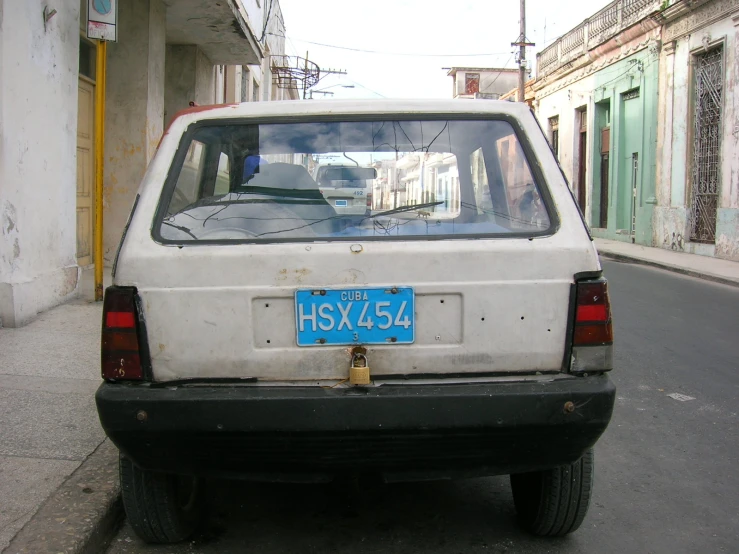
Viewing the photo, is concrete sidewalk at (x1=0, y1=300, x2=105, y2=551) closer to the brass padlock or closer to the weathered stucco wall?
the brass padlock

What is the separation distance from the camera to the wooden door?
28.1 feet

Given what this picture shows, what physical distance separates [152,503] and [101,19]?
5.12m

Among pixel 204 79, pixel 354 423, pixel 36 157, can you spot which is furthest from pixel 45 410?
pixel 204 79

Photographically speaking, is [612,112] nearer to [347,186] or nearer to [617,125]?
[617,125]

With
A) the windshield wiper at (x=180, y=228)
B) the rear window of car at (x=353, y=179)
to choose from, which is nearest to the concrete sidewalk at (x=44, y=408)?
the windshield wiper at (x=180, y=228)

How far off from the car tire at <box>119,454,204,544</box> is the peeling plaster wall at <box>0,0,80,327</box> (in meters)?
3.74

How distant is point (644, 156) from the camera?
1972 centimetres

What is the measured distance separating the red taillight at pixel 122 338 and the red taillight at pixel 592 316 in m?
1.48

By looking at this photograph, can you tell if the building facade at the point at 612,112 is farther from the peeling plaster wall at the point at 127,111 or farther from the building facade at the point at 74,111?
the peeling plaster wall at the point at 127,111

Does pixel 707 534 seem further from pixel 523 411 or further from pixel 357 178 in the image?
pixel 357 178

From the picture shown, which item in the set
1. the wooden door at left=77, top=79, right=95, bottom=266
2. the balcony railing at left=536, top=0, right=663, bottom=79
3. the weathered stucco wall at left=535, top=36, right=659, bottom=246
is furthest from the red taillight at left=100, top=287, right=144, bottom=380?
the balcony railing at left=536, top=0, right=663, bottom=79

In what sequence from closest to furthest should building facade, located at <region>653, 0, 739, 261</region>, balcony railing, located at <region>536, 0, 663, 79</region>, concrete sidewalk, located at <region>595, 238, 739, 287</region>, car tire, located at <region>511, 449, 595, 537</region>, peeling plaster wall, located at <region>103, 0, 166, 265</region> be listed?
car tire, located at <region>511, 449, 595, 537</region>
peeling plaster wall, located at <region>103, 0, 166, 265</region>
concrete sidewalk, located at <region>595, 238, 739, 287</region>
building facade, located at <region>653, 0, 739, 261</region>
balcony railing, located at <region>536, 0, 663, 79</region>

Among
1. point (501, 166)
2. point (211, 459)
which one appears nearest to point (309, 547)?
point (211, 459)

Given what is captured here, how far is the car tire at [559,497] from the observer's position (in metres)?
2.67
